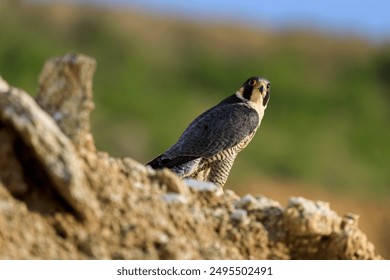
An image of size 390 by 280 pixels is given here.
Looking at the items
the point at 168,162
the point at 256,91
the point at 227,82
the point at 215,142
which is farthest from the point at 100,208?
the point at 227,82

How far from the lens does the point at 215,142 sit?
1103 centimetres

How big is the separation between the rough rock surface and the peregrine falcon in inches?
132

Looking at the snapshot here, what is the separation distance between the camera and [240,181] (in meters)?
29.0

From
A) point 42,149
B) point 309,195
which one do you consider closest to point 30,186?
point 42,149

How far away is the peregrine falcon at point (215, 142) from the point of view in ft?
35.4

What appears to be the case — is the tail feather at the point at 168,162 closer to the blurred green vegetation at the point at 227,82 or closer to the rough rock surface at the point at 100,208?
the rough rock surface at the point at 100,208

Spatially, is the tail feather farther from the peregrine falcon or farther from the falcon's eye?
the falcon's eye

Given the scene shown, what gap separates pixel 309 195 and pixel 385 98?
22003mm

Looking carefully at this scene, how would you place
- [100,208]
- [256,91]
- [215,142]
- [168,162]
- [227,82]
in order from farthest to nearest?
1. [227,82]
2. [256,91]
3. [215,142]
4. [168,162]
5. [100,208]

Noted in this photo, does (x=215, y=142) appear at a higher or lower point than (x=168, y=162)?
higher

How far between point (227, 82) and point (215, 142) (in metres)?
32.0

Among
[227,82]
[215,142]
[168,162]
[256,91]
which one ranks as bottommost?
[168,162]

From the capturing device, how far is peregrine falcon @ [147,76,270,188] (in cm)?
1080

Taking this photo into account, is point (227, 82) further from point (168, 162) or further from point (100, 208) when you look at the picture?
point (100, 208)
